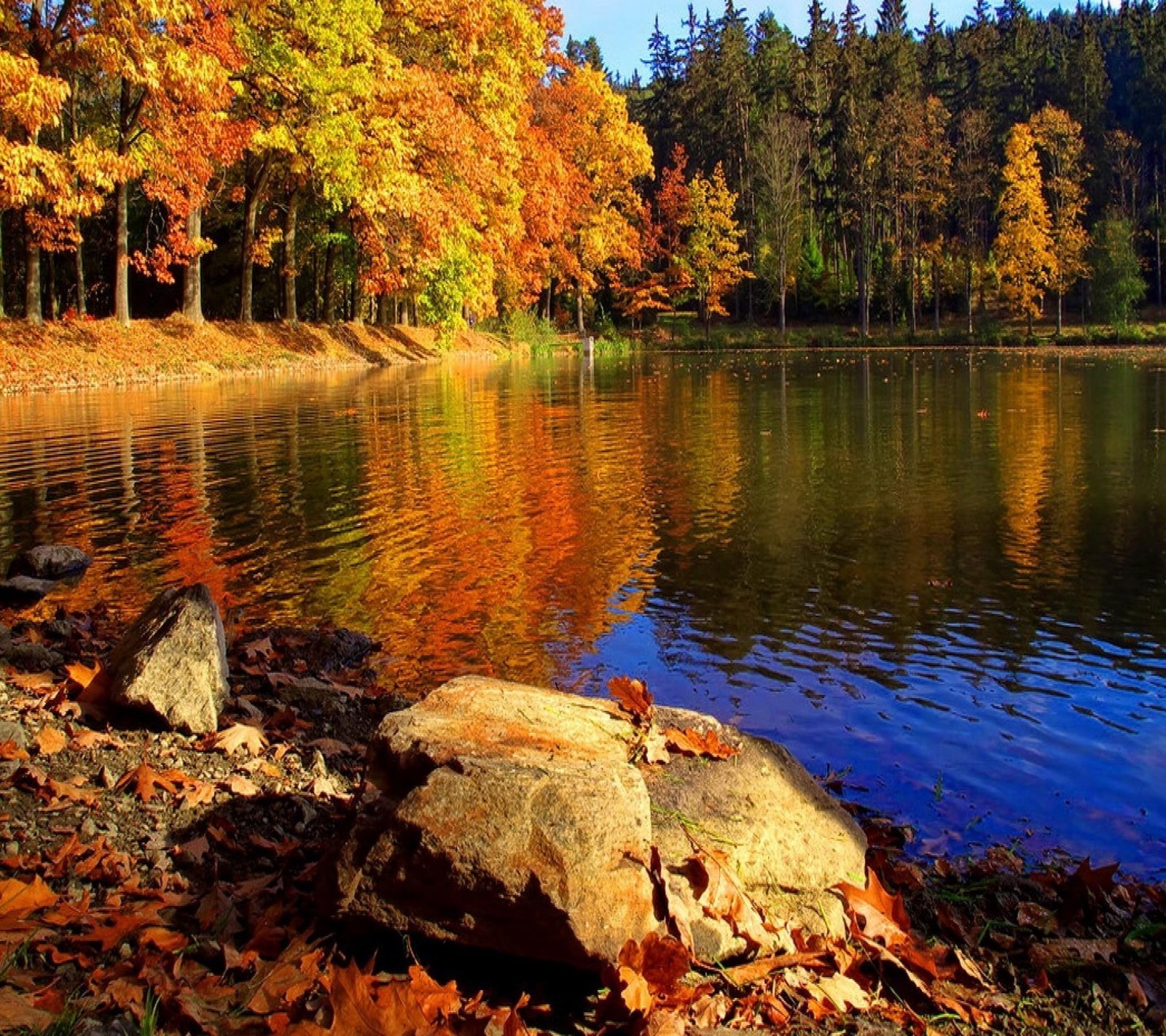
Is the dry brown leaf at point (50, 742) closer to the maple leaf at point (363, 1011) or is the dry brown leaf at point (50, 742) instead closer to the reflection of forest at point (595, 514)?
the maple leaf at point (363, 1011)

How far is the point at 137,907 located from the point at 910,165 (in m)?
65.9

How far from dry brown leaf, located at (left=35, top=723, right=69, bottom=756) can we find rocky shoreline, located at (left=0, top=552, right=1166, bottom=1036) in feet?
0.06

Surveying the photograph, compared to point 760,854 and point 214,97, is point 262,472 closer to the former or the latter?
point 760,854

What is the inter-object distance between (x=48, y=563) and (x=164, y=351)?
25256mm

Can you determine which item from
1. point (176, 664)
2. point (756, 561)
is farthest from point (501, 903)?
point (756, 561)

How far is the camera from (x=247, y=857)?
3977mm

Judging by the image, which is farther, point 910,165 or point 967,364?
point 910,165

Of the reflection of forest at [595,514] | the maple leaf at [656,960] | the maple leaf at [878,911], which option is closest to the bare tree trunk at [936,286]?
the reflection of forest at [595,514]

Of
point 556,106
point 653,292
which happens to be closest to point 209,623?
point 556,106

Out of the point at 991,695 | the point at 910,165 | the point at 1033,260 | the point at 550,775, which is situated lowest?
the point at 991,695

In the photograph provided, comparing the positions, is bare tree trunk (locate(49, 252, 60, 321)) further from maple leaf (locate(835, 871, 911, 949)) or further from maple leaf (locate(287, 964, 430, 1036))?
maple leaf (locate(835, 871, 911, 949))

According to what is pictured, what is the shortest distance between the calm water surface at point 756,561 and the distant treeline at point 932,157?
41.3 m

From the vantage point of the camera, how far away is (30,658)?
20.2 feet

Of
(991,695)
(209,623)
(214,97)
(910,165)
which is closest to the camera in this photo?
(209,623)
